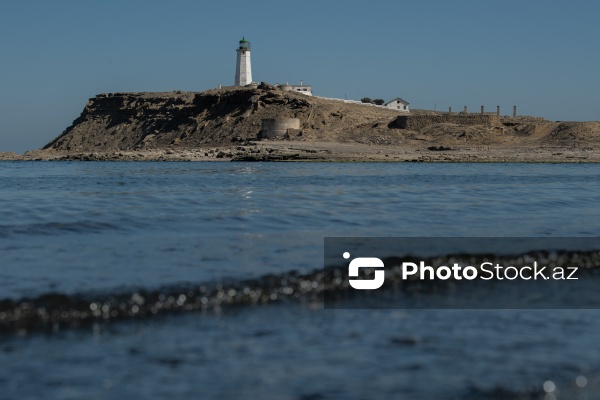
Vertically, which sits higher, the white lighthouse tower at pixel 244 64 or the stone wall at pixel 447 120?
the white lighthouse tower at pixel 244 64

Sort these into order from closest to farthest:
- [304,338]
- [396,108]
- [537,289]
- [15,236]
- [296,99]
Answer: [304,338], [537,289], [15,236], [296,99], [396,108]

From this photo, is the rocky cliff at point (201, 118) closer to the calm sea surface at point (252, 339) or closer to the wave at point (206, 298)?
the calm sea surface at point (252, 339)

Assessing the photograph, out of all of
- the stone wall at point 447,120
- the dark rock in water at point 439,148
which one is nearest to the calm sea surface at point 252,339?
the dark rock in water at point 439,148

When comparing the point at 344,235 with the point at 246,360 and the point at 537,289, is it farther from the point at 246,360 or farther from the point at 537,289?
the point at 246,360

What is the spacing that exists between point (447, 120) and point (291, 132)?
9483 mm

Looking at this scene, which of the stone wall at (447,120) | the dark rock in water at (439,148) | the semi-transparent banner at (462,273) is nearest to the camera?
the semi-transparent banner at (462,273)

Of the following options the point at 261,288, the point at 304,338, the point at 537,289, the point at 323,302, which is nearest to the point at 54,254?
the point at 261,288

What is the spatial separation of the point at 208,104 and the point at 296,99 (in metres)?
7.77

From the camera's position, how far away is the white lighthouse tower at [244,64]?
225 ft

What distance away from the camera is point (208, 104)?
59.2m

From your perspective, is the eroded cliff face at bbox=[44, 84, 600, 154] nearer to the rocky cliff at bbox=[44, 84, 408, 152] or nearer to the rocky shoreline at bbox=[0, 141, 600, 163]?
the rocky cliff at bbox=[44, 84, 408, 152]

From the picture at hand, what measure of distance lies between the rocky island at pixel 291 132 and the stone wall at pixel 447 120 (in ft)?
0.20

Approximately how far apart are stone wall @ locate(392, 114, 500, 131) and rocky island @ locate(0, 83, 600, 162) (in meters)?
0.06

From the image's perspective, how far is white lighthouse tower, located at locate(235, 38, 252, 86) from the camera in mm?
68438
